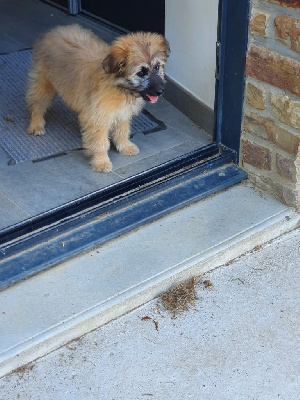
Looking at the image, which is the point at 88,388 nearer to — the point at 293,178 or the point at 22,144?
the point at 293,178

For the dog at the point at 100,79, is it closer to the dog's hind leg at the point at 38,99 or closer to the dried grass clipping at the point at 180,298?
the dog's hind leg at the point at 38,99

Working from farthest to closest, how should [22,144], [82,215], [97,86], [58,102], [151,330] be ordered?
[58,102] < [22,144] < [97,86] < [82,215] < [151,330]

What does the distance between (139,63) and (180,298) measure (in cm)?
129

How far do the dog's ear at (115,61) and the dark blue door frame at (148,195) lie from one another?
58 cm

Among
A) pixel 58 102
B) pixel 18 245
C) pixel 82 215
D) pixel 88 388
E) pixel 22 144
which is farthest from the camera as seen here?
pixel 58 102

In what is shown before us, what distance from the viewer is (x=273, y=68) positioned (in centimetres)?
338

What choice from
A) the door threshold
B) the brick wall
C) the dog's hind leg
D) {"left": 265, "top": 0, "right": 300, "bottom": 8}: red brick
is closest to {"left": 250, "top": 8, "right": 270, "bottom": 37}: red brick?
the brick wall

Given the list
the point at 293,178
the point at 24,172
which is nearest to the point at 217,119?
the point at 293,178

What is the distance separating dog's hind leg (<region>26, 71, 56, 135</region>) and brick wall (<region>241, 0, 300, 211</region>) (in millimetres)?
1342

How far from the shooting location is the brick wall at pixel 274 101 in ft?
10.7

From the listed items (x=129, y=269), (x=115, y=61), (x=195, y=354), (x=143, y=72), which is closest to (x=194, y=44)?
(x=143, y=72)

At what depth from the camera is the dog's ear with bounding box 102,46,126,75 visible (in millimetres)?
3506

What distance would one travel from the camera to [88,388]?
2678mm

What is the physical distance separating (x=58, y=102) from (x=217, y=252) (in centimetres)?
214
